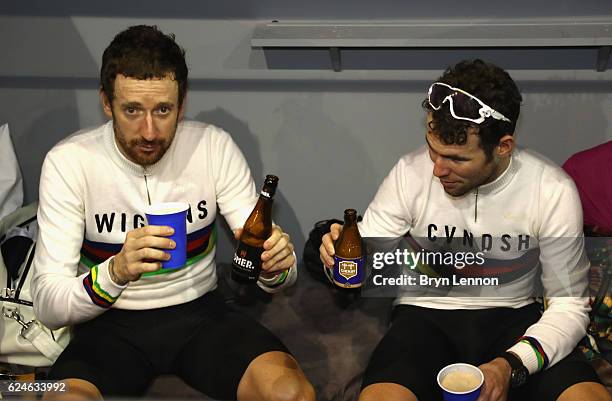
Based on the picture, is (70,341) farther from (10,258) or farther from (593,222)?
(593,222)

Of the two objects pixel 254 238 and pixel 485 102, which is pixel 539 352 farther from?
pixel 254 238

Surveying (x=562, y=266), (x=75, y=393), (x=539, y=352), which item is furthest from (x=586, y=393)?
(x=75, y=393)

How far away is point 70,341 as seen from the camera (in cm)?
252

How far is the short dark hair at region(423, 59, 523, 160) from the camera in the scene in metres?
2.29

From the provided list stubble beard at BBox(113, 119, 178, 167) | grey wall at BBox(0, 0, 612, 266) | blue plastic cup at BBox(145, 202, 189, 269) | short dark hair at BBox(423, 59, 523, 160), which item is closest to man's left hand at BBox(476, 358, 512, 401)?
short dark hair at BBox(423, 59, 523, 160)

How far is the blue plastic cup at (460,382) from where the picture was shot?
6.32 ft

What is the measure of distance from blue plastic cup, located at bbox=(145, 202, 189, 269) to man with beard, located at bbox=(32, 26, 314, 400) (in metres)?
0.13

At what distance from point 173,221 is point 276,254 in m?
0.35

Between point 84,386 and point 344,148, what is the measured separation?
1.52 meters

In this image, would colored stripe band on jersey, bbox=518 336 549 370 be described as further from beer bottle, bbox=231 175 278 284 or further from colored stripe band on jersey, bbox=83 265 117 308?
colored stripe band on jersey, bbox=83 265 117 308

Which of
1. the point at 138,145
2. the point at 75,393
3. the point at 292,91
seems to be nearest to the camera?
the point at 75,393

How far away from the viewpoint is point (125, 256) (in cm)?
214

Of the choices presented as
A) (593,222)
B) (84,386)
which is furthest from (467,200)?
(84,386)

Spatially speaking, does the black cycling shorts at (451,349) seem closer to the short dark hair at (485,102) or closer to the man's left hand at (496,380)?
the man's left hand at (496,380)
